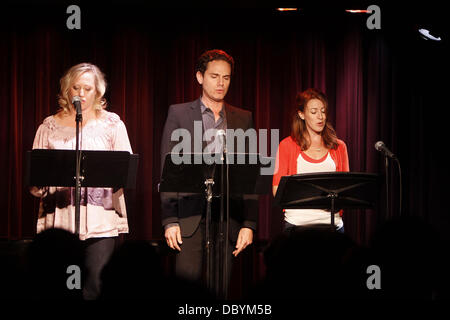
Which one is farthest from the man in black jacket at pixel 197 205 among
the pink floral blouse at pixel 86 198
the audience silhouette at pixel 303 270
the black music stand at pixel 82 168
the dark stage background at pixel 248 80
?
the dark stage background at pixel 248 80

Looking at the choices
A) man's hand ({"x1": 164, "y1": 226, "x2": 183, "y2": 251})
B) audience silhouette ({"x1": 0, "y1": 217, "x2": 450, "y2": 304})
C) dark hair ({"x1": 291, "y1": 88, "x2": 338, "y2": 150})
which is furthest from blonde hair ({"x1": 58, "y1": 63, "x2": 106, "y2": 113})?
audience silhouette ({"x1": 0, "y1": 217, "x2": 450, "y2": 304})

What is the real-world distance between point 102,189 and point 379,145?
227cm

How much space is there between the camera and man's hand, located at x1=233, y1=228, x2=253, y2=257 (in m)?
3.71

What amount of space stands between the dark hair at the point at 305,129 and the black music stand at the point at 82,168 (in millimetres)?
1475

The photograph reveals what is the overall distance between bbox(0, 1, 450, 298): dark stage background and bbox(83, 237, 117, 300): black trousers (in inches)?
62.3

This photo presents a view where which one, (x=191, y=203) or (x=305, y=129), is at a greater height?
(x=305, y=129)

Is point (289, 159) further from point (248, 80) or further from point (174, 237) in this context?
point (248, 80)

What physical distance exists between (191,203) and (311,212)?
1.01 meters

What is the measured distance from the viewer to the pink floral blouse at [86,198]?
3.92 meters

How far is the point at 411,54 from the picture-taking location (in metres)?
5.73

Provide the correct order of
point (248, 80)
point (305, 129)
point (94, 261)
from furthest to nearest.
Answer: point (248, 80) < point (305, 129) < point (94, 261)

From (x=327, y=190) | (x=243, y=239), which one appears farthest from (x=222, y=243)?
(x=327, y=190)

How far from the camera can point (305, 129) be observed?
4.36 m

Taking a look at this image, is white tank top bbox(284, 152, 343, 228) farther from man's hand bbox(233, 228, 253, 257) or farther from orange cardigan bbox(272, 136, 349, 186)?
man's hand bbox(233, 228, 253, 257)
